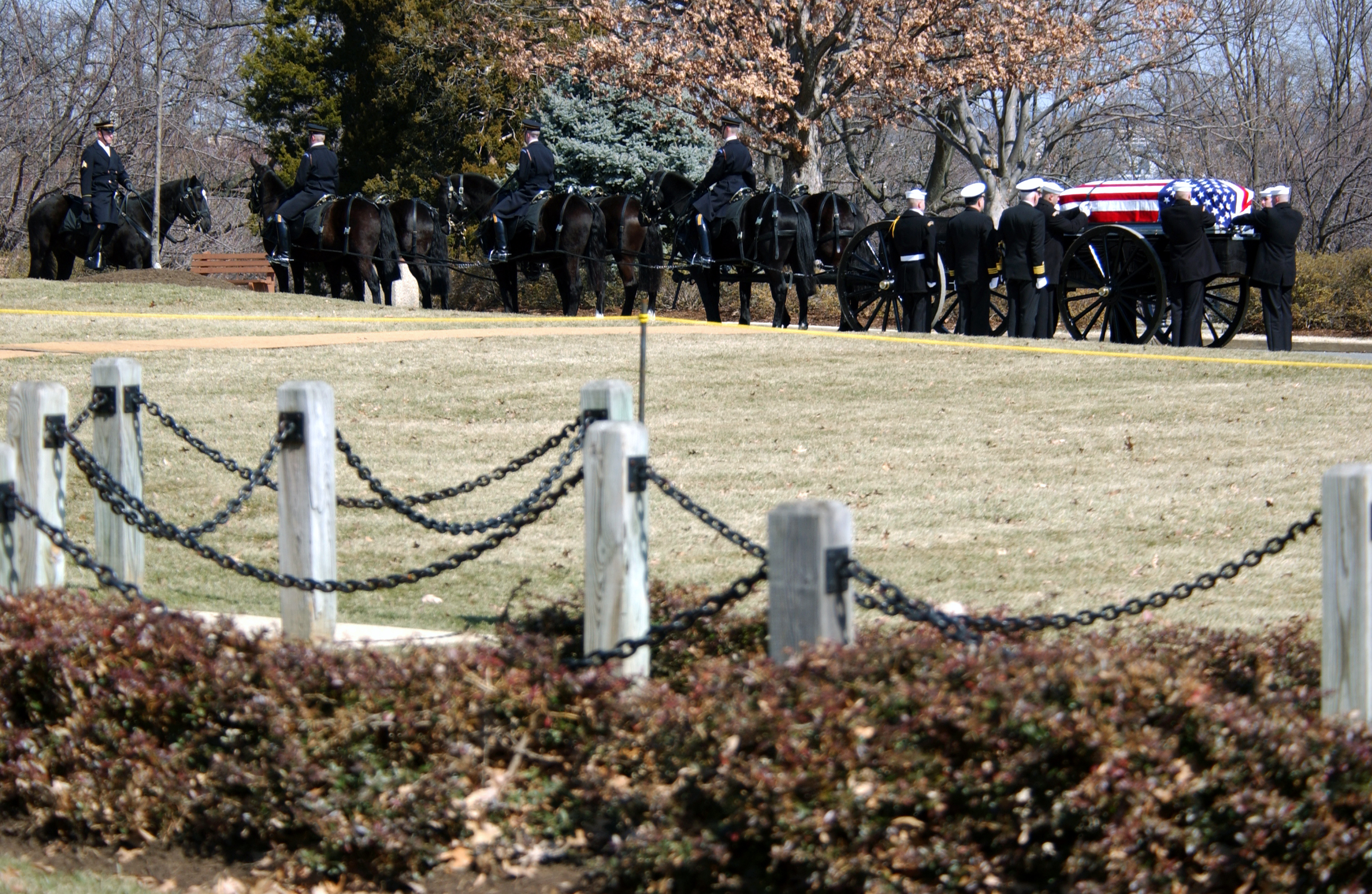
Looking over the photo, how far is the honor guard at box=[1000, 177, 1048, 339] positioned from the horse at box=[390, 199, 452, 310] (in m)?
9.59

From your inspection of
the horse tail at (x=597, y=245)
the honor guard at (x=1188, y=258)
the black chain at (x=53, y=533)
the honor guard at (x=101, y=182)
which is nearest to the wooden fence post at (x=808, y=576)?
the black chain at (x=53, y=533)

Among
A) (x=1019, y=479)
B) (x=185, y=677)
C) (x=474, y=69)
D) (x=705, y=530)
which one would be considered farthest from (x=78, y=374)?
(x=474, y=69)

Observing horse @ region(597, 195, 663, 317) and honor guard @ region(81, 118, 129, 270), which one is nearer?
horse @ region(597, 195, 663, 317)

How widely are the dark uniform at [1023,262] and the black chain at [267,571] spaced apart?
37.7 ft

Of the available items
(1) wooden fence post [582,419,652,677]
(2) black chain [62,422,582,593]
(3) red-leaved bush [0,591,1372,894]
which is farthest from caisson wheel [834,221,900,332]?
(1) wooden fence post [582,419,652,677]

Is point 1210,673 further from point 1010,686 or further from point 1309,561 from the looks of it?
point 1309,561

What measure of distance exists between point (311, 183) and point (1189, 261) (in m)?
13.3

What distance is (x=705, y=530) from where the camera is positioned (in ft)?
28.0

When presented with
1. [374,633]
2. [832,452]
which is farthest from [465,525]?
[832,452]

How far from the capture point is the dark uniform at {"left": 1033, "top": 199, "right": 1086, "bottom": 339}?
658 inches

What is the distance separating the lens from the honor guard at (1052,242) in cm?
1672

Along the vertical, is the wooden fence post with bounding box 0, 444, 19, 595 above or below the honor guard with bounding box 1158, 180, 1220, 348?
below

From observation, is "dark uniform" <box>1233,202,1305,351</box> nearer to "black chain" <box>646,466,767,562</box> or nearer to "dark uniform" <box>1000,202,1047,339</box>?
"dark uniform" <box>1000,202,1047,339</box>

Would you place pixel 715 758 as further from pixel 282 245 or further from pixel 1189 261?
pixel 282 245
